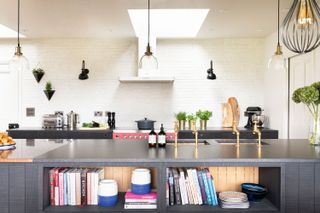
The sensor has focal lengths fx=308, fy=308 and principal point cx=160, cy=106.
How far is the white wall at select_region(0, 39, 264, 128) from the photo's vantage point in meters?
5.56

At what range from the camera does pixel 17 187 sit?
7.27 feet

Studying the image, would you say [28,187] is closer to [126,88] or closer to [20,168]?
[20,168]

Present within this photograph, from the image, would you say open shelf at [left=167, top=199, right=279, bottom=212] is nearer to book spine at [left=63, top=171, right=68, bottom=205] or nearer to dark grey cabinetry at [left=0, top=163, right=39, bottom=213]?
book spine at [left=63, top=171, right=68, bottom=205]

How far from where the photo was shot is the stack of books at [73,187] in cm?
221

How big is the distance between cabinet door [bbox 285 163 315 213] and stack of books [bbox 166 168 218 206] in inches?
19.7

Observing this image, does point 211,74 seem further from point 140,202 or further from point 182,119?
point 140,202

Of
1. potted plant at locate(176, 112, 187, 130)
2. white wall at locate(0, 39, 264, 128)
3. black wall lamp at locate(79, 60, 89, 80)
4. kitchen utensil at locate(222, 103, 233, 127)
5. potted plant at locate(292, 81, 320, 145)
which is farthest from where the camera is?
white wall at locate(0, 39, 264, 128)

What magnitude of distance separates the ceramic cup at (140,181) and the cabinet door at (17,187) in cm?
79

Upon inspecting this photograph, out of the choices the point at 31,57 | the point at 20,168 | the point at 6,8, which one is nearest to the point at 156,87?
the point at 31,57

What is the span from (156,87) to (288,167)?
3.69 m

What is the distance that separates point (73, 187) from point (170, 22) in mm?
3321

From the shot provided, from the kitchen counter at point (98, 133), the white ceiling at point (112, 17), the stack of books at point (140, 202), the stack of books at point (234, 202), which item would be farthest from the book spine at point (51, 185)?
the kitchen counter at point (98, 133)

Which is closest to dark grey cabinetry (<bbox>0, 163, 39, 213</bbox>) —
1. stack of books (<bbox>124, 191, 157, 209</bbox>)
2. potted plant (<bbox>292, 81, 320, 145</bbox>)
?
stack of books (<bbox>124, 191, 157, 209</bbox>)

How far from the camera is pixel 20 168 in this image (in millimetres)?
2209
